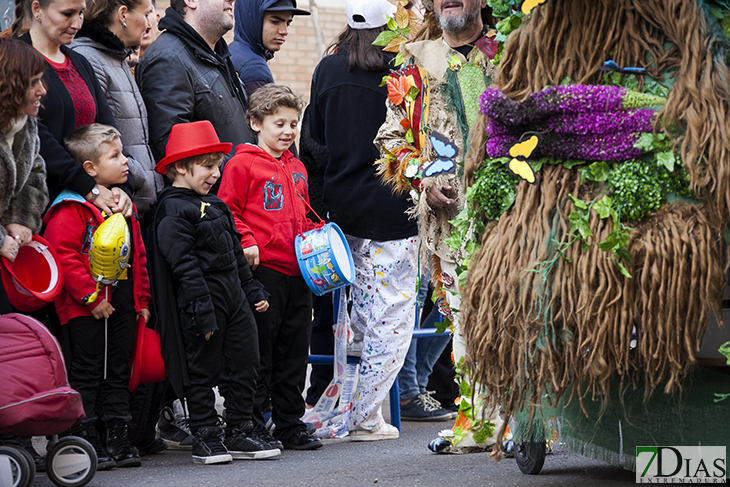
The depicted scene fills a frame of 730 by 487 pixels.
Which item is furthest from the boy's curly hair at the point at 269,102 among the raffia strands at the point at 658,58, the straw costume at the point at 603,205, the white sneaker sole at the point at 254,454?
the straw costume at the point at 603,205

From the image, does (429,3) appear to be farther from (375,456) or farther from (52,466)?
(52,466)

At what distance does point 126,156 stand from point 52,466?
1753 millimetres

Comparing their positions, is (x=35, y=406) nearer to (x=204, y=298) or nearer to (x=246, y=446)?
(x=204, y=298)

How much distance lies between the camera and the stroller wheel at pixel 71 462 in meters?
3.80

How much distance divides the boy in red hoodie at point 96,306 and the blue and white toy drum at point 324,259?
33.4 inches

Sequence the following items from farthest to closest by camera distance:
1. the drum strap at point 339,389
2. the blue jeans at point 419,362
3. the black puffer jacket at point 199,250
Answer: the blue jeans at point 419,362, the drum strap at point 339,389, the black puffer jacket at point 199,250

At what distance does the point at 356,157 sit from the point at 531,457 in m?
2.14

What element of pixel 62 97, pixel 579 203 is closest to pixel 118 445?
pixel 62 97

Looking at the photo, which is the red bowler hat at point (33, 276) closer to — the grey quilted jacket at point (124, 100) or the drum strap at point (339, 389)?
the grey quilted jacket at point (124, 100)

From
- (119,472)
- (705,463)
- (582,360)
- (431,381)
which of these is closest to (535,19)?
(582,360)

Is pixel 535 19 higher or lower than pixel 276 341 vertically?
higher

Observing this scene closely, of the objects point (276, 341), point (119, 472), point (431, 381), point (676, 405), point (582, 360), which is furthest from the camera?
point (431, 381)

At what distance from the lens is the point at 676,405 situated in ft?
10.6

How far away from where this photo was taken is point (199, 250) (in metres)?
4.57
